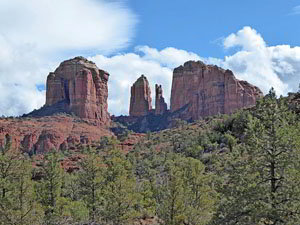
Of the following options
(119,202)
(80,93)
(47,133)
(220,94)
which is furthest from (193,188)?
(80,93)

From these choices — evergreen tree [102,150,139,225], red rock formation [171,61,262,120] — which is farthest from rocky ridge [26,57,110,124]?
evergreen tree [102,150,139,225]

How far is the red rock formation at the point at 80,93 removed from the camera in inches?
7382

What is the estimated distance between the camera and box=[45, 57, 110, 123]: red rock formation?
18750 centimetres

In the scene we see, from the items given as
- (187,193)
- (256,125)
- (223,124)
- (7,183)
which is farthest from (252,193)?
(223,124)

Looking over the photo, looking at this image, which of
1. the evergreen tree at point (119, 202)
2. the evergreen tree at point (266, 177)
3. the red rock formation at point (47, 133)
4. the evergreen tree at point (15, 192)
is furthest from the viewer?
the red rock formation at point (47, 133)

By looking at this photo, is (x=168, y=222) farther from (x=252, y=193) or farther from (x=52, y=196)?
(x=52, y=196)

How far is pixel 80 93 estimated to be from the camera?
190 metres

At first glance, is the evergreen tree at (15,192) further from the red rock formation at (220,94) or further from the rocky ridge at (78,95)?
the red rock formation at (220,94)

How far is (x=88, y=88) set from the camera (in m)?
190

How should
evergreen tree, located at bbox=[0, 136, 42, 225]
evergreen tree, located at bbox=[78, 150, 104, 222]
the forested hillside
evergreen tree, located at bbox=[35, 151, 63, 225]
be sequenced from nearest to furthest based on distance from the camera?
the forested hillside < evergreen tree, located at bbox=[0, 136, 42, 225] < evergreen tree, located at bbox=[78, 150, 104, 222] < evergreen tree, located at bbox=[35, 151, 63, 225]

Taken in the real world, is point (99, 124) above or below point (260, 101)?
above

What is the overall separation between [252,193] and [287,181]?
5.55ft

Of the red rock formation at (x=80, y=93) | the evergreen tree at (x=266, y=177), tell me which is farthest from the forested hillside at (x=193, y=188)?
the red rock formation at (x=80, y=93)

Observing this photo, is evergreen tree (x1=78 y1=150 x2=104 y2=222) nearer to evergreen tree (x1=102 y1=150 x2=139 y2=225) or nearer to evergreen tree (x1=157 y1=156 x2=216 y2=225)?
evergreen tree (x1=102 y1=150 x2=139 y2=225)
